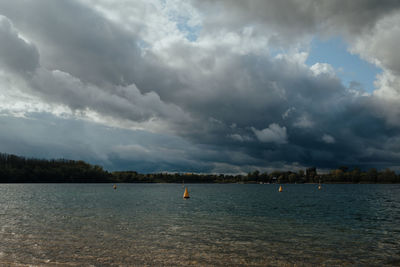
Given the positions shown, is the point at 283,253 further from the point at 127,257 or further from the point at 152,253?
the point at 127,257

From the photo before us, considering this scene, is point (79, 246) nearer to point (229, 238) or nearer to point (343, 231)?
point (229, 238)

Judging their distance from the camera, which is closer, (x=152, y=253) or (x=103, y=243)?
(x=152, y=253)

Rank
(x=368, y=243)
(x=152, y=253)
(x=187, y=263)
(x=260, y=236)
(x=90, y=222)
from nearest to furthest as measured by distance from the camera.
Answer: (x=187, y=263) → (x=152, y=253) → (x=368, y=243) → (x=260, y=236) → (x=90, y=222)

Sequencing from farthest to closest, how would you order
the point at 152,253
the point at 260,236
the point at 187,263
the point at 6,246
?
the point at 260,236 → the point at 6,246 → the point at 152,253 → the point at 187,263

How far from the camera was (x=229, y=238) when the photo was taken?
24594 mm

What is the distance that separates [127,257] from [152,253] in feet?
5.93

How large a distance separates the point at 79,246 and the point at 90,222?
12849 mm

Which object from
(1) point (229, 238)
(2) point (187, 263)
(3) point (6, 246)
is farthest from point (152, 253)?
(3) point (6, 246)

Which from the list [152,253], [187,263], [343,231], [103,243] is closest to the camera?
[187,263]

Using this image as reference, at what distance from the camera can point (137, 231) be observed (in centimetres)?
2731

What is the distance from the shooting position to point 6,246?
67.5ft

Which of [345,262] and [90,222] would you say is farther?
[90,222]

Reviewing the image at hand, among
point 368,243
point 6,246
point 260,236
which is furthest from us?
point 260,236

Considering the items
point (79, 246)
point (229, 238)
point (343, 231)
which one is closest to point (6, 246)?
point (79, 246)
